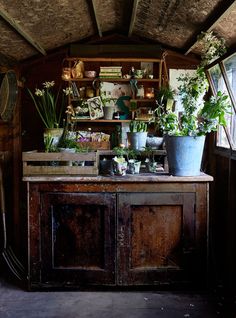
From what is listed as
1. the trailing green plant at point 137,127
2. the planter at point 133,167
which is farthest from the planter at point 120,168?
the trailing green plant at point 137,127

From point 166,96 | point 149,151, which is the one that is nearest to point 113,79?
point 166,96

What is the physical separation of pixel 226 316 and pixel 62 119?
2.59m

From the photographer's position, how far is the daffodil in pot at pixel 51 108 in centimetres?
380

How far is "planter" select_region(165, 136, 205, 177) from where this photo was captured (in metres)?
3.18

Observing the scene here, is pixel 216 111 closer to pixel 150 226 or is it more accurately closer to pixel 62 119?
pixel 150 226

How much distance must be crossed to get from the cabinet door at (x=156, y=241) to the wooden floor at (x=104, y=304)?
148 millimetres

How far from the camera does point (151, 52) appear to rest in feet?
14.1

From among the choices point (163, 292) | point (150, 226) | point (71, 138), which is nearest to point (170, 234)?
point (150, 226)

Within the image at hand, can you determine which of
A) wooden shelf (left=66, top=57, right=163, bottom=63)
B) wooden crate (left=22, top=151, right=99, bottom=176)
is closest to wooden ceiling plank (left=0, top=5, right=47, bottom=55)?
wooden shelf (left=66, top=57, right=163, bottom=63)

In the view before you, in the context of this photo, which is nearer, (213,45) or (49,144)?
(213,45)

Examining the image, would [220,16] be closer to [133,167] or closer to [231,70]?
[231,70]

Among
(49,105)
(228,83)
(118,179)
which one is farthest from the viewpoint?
(49,105)

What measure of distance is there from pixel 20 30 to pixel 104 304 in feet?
7.49

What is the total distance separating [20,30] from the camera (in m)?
3.35
